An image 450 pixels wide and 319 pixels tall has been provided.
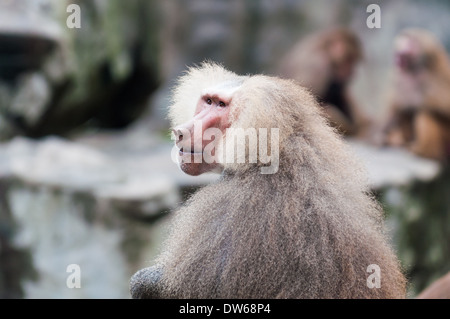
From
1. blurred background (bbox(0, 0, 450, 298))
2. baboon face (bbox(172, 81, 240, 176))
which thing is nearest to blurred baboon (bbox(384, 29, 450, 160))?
blurred background (bbox(0, 0, 450, 298))

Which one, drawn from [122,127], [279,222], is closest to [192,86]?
[279,222]

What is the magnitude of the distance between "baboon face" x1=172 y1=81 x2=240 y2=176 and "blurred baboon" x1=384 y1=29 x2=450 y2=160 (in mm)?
5983

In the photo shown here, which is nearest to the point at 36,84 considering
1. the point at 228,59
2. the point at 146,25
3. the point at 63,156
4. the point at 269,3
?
the point at 63,156

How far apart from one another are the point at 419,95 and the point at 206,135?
6.45 m

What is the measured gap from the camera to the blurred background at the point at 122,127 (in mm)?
6305

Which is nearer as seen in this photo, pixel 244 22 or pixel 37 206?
pixel 37 206

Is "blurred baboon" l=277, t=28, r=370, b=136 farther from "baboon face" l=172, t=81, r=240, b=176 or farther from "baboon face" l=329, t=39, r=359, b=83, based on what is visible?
"baboon face" l=172, t=81, r=240, b=176

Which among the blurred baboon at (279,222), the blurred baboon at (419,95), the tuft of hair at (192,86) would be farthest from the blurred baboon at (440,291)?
the blurred baboon at (419,95)

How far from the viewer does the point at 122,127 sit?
34.1ft

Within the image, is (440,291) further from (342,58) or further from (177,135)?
(342,58)
